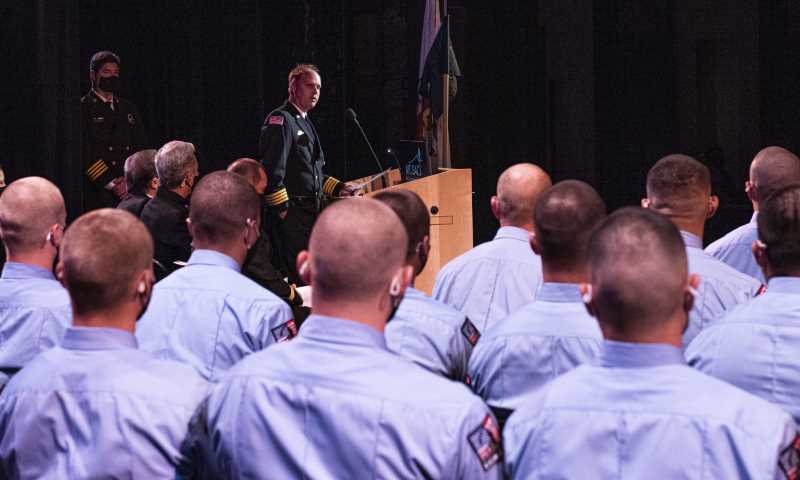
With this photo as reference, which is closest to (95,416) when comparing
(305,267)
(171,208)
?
(305,267)

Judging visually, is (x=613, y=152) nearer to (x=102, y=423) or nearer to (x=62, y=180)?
(x=62, y=180)

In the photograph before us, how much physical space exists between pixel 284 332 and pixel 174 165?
183 centimetres

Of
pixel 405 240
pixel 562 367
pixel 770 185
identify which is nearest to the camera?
pixel 405 240

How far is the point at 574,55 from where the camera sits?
7805mm

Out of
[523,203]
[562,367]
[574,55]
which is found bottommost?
[562,367]

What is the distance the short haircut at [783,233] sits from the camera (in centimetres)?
229

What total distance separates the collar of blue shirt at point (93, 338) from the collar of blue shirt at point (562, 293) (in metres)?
0.91

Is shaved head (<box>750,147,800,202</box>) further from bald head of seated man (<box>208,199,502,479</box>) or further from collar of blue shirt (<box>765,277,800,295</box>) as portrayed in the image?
bald head of seated man (<box>208,199,502,479</box>)

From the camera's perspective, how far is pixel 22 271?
2.85m

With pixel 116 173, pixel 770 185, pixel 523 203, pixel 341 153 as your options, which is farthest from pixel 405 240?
pixel 341 153

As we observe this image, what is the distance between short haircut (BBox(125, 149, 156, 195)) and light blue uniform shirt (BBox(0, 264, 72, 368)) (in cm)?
195

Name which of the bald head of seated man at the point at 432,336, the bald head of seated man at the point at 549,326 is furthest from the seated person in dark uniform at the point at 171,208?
the bald head of seated man at the point at 549,326

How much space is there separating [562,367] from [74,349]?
0.97 m

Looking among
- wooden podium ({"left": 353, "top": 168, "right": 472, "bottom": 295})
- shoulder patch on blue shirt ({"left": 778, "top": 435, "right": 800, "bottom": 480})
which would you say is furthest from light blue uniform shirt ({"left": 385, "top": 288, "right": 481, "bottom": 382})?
wooden podium ({"left": 353, "top": 168, "right": 472, "bottom": 295})
